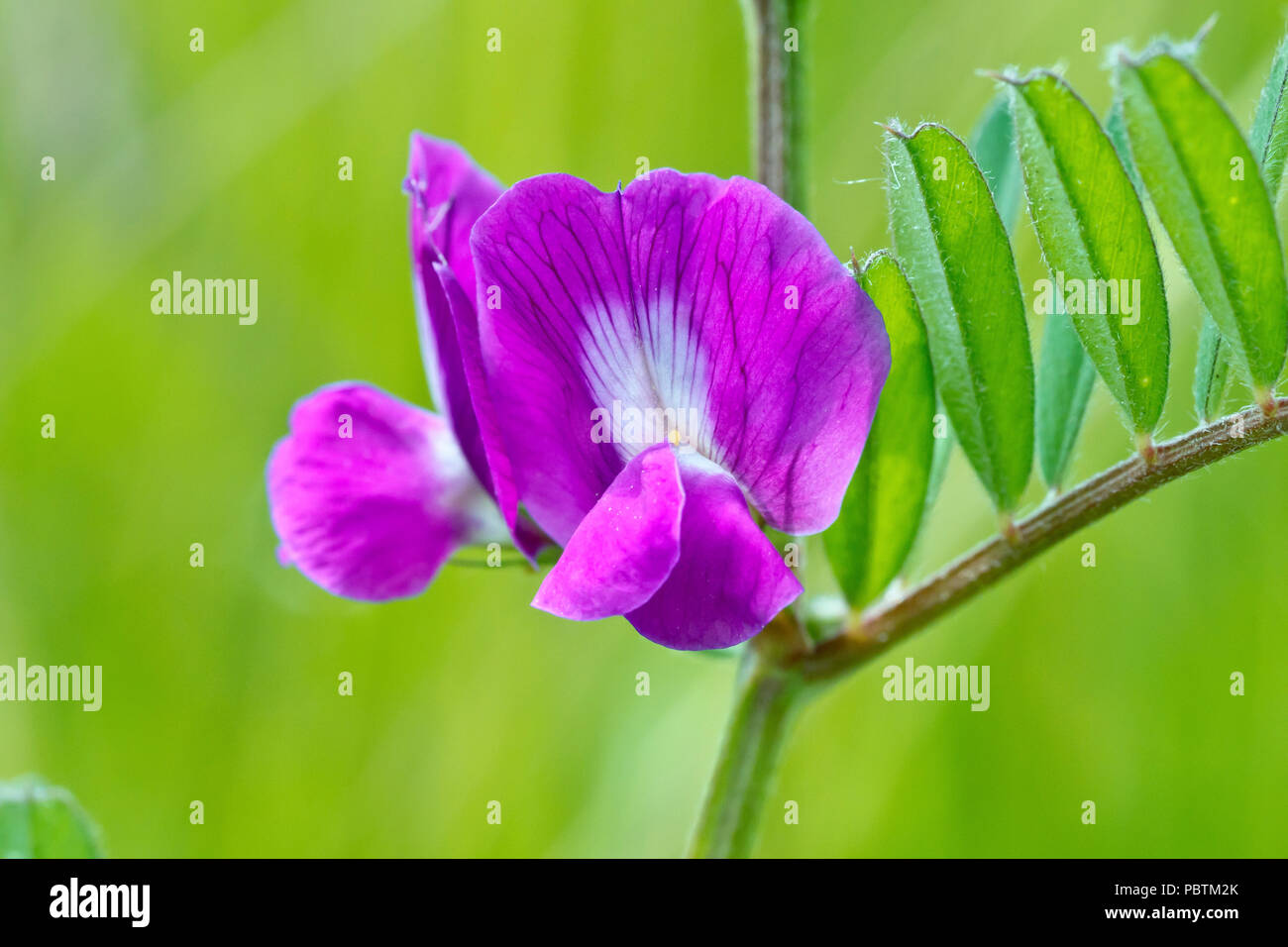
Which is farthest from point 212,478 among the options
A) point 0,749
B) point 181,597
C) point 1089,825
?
point 1089,825

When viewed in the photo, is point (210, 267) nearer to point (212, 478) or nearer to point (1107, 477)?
point (212, 478)

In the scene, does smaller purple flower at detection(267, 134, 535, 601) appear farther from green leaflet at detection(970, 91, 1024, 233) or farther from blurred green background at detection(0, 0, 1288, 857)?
blurred green background at detection(0, 0, 1288, 857)

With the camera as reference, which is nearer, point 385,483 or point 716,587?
point 716,587

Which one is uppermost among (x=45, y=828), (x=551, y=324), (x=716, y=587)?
(x=551, y=324)

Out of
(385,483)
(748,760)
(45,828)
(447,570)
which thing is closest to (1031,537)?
(748,760)

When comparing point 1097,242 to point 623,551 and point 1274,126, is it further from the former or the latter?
point 623,551

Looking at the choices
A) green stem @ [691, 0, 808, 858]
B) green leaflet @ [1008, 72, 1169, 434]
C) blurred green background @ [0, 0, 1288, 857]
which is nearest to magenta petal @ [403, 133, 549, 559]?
green stem @ [691, 0, 808, 858]
